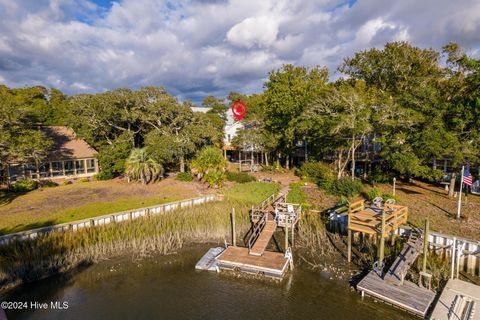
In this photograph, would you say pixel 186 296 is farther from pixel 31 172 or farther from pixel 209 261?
pixel 31 172

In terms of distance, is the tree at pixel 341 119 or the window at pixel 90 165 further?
the window at pixel 90 165

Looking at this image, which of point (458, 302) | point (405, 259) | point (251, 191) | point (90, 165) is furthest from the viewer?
point (90, 165)

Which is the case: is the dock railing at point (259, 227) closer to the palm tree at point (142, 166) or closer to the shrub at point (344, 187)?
the shrub at point (344, 187)

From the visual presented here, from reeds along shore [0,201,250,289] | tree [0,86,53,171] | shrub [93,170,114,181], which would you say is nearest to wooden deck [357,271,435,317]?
reeds along shore [0,201,250,289]

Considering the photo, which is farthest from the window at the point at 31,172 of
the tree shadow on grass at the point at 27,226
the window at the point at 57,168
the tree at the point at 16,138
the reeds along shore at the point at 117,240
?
the reeds along shore at the point at 117,240

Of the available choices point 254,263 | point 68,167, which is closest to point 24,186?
point 68,167
